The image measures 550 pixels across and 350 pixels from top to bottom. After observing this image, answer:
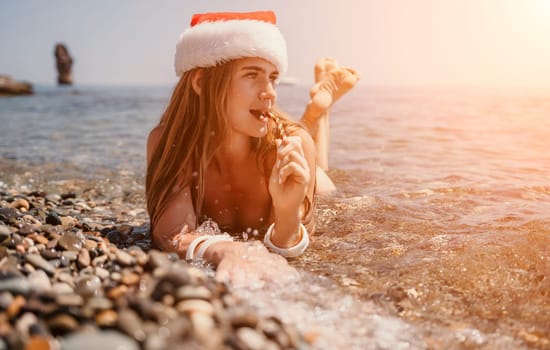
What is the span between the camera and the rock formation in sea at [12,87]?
4819 cm

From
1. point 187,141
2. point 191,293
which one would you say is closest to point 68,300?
point 191,293

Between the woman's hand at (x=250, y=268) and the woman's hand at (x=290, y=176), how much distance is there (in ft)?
1.26

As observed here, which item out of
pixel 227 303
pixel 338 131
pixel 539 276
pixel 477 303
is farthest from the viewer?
pixel 338 131

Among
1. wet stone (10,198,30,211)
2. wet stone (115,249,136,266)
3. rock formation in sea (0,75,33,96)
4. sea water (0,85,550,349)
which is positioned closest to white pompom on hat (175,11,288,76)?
sea water (0,85,550,349)

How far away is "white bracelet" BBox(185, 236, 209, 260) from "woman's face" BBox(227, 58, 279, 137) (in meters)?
0.93

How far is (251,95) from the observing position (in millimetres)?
3691

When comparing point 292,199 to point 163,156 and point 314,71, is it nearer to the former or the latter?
point 163,156

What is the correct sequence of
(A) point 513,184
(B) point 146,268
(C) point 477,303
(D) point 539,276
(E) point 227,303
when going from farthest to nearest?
(A) point 513,184
(D) point 539,276
(C) point 477,303
(B) point 146,268
(E) point 227,303

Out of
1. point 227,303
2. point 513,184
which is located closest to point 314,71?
point 513,184

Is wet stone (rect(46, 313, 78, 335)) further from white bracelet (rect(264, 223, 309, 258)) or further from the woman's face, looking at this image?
the woman's face

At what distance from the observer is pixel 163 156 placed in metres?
3.95

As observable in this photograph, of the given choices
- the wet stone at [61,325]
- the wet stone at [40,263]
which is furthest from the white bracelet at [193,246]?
the wet stone at [61,325]

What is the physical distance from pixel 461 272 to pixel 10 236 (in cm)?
278

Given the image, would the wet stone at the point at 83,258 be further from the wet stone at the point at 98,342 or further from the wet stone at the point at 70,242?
the wet stone at the point at 98,342
